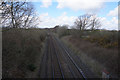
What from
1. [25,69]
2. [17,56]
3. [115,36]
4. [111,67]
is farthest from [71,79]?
[115,36]

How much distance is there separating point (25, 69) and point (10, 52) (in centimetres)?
213

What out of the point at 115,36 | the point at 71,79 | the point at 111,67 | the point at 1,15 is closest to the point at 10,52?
the point at 1,15

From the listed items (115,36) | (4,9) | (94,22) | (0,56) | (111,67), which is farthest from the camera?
(94,22)

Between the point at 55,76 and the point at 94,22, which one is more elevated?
the point at 94,22

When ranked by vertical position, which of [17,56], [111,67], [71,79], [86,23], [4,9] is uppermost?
[86,23]

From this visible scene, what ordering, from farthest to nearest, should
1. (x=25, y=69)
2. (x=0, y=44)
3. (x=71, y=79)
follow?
(x=25, y=69) < (x=71, y=79) < (x=0, y=44)

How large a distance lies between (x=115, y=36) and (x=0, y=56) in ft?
35.6

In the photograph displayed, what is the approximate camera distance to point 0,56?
568 cm

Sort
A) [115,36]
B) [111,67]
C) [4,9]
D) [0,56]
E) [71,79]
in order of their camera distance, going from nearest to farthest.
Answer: [4,9]
[0,56]
[71,79]
[111,67]
[115,36]

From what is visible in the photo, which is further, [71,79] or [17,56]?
[17,56]

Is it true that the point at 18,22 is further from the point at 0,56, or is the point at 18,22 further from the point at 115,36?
the point at 115,36

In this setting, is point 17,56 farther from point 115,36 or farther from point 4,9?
point 115,36

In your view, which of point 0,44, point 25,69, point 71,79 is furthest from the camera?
point 25,69

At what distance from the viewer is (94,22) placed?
3428cm
